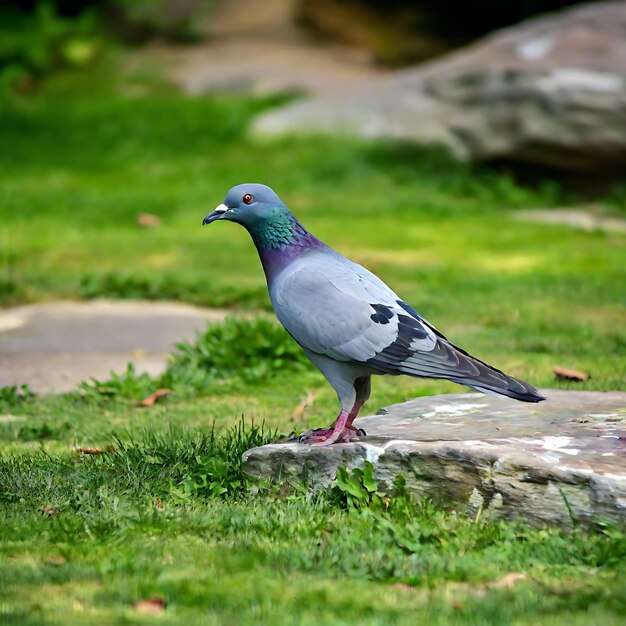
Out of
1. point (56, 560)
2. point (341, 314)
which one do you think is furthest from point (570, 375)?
point (56, 560)

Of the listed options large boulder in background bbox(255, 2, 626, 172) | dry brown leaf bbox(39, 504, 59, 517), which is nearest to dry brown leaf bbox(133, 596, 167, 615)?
dry brown leaf bbox(39, 504, 59, 517)

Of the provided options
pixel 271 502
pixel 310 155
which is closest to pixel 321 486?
pixel 271 502

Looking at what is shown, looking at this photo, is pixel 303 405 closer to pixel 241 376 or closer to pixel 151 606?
pixel 241 376

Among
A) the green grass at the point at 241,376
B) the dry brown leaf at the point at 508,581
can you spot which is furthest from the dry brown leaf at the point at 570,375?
the dry brown leaf at the point at 508,581

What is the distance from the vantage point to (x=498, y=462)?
3.80m

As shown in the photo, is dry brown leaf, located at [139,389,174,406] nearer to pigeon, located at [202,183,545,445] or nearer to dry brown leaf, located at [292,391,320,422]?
dry brown leaf, located at [292,391,320,422]

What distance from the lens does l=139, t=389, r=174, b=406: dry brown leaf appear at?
5840mm

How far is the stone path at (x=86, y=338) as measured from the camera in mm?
6426

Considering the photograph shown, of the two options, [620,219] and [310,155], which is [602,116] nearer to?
[620,219]

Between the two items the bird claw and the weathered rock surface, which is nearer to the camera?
the weathered rock surface

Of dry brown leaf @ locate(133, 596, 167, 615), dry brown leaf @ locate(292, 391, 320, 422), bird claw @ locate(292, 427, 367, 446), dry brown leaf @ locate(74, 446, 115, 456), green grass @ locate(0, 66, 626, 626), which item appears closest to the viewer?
dry brown leaf @ locate(133, 596, 167, 615)

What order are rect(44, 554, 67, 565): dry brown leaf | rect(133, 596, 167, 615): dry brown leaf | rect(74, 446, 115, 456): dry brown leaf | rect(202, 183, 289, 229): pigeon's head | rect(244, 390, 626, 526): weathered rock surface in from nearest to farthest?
rect(133, 596, 167, 615): dry brown leaf < rect(44, 554, 67, 565): dry brown leaf < rect(244, 390, 626, 526): weathered rock surface < rect(202, 183, 289, 229): pigeon's head < rect(74, 446, 115, 456): dry brown leaf

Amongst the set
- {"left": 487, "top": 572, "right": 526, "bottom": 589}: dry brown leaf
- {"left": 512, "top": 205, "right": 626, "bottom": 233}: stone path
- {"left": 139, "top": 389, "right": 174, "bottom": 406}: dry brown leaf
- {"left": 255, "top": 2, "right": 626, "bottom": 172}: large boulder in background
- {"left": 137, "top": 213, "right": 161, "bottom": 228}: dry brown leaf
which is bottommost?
{"left": 487, "top": 572, "right": 526, "bottom": 589}: dry brown leaf

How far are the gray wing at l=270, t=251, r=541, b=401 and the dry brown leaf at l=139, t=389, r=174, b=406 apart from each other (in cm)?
177
